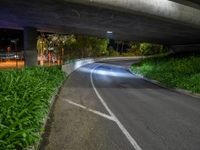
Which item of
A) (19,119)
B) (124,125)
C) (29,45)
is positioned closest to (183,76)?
(29,45)

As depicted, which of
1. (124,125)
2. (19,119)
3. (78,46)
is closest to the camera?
(19,119)

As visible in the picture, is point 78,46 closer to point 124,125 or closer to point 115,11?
point 115,11

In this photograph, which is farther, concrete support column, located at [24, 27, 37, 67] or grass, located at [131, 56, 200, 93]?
concrete support column, located at [24, 27, 37, 67]

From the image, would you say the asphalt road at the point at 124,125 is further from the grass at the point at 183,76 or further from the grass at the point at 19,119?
the grass at the point at 183,76

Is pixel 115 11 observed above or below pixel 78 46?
above

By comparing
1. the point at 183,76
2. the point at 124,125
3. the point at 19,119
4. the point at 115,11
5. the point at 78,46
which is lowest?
the point at 124,125

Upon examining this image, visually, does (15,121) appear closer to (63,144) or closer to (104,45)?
(63,144)

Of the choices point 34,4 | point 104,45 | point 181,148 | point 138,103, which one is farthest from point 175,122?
point 104,45

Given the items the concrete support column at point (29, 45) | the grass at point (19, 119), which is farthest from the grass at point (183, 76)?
the grass at point (19, 119)

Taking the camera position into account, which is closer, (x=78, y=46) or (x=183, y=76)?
(x=183, y=76)

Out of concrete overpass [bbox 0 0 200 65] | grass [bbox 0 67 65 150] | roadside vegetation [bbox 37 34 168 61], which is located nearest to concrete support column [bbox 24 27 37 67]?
concrete overpass [bbox 0 0 200 65]

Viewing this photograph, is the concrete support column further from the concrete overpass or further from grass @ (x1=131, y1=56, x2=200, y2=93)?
grass @ (x1=131, y1=56, x2=200, y2=93)

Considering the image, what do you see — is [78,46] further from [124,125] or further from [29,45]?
[124,125]

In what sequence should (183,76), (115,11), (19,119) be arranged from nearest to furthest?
(19,119) < (115,11) < (183,76)
